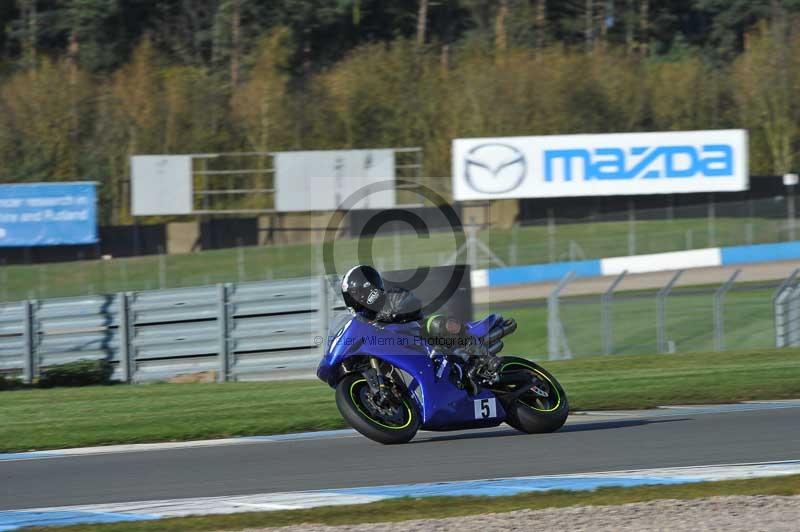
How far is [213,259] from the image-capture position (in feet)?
133

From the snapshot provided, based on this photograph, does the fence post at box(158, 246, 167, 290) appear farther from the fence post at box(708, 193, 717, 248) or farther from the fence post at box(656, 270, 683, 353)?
the fence post at box(656, 270, 683, 353)

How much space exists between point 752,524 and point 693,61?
52.7m

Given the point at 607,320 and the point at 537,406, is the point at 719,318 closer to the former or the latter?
the point at 607,320

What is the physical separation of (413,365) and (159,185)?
125 ft

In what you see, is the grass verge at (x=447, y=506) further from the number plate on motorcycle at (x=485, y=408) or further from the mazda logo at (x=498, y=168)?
the mazda logo at (x=498, y=168)

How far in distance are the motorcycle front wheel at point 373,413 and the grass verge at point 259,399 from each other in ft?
6.74

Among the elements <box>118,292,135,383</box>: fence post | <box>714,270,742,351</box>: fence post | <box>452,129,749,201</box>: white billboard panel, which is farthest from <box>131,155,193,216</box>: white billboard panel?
<box>714,270,742,351</box>: fence post

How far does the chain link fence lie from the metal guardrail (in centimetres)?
403

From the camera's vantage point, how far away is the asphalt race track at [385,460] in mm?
8648

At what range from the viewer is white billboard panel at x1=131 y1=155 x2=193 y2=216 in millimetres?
46594

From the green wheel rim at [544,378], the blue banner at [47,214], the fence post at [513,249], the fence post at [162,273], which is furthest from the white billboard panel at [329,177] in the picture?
the green wheel rim at [544,378]

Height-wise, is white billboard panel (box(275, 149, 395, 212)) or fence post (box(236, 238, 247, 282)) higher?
white billboard panel (box(275, 149, 395, 212))

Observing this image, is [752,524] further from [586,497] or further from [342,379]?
[342,379]

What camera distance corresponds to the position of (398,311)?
32.6ft
